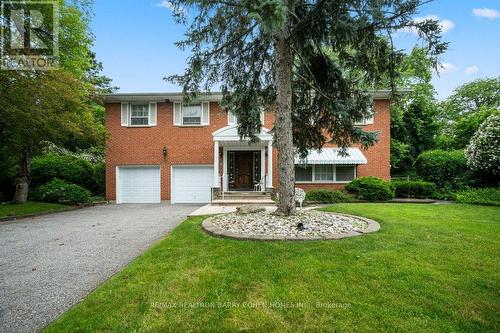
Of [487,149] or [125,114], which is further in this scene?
[125,114]

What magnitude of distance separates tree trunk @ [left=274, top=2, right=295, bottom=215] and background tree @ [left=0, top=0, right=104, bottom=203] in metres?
8.96

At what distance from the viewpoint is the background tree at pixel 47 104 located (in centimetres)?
965

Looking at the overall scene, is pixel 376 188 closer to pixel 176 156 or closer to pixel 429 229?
pixel 429 229

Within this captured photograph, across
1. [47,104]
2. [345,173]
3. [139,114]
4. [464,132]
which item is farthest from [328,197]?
[464,132]

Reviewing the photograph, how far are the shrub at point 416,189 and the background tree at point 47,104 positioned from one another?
15426mm

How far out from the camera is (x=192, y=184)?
1527 cm

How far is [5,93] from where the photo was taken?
9.50m

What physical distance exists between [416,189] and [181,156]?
40.8 feet

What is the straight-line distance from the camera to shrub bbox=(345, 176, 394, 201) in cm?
1259

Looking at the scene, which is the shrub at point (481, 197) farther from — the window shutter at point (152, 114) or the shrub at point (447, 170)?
the window shutter at point (152, 114)

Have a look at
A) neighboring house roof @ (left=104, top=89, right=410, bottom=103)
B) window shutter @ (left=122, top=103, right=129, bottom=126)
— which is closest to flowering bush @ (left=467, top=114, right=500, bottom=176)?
neighboring house roof @ (left=104, top=89, right=410, bottom=103)

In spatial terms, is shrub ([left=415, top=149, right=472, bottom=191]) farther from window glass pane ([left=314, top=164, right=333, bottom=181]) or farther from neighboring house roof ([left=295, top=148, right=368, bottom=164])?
window glass pane ([left=314, top=164, right=333, bottom=181])

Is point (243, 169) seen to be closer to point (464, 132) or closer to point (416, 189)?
point (416, 189)

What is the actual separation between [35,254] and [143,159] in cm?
1035
